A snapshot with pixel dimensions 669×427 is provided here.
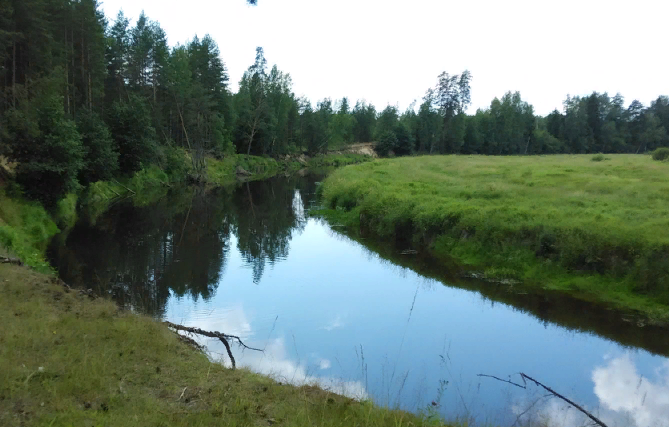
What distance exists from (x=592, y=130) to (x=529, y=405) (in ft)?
297

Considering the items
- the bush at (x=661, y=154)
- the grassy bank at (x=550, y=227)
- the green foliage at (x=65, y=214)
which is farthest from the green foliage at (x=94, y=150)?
the bush at (x=661, y=154)

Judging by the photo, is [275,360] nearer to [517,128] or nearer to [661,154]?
A: [661,154]

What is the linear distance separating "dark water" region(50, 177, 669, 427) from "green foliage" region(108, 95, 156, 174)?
15743 millimetres

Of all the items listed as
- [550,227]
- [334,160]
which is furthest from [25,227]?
[334,160]

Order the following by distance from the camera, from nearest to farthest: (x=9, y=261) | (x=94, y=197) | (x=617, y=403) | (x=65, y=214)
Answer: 1. (x=617, y=403)
2. (x=9, y=261)
3. (x=65, y=214)
4. (x=94, y=197)

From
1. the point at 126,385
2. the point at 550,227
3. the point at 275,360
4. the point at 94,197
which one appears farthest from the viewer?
the point at 94,197

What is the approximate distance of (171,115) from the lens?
51.9 m

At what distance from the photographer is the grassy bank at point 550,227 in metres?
13.3

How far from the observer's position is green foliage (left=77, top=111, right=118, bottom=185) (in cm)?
2889

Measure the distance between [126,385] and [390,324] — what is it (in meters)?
7.50

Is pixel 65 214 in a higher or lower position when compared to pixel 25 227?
lower

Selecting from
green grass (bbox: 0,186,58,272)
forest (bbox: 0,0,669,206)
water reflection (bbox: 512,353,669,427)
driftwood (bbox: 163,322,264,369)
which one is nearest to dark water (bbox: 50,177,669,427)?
water reflection (bbox: 512,353,669,427)

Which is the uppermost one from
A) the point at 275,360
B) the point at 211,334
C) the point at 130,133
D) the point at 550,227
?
the point at 130,133

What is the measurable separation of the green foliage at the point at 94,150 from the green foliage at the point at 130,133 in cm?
486
